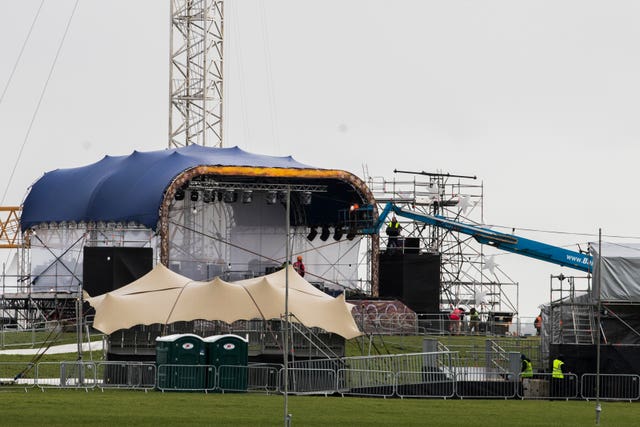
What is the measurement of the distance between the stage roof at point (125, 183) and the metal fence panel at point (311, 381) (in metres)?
26.5

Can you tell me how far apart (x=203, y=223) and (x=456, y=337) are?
562 inches

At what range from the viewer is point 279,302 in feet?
151

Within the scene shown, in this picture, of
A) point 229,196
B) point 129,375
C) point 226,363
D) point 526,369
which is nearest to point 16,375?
point 129,375

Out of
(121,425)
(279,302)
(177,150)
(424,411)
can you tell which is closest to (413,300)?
(177,150)

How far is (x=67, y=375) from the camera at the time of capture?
44688mm

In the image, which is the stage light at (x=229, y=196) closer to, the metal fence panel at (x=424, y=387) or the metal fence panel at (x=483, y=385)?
the metal fence panel at (x=483, y=385)

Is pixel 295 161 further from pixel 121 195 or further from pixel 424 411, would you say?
pixel 424 411

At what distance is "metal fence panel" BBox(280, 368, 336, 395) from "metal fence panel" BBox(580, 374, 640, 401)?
7.00 m

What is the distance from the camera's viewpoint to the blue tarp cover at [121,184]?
68375mm

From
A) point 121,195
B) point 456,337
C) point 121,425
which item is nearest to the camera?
point 121,425

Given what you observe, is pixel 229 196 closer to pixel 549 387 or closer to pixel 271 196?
pixel 271 196

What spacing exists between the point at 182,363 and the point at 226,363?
1228mm

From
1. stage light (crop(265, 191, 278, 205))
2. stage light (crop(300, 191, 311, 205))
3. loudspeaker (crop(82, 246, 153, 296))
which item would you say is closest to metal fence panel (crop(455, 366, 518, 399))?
loudspeaker (crop(82, 246, 153, 296))

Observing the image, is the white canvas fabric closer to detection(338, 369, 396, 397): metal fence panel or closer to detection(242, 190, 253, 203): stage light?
detection(338, 369, 396, 397): metal fence panel
